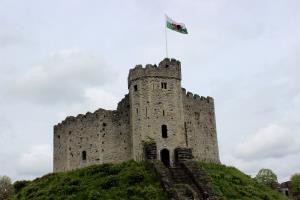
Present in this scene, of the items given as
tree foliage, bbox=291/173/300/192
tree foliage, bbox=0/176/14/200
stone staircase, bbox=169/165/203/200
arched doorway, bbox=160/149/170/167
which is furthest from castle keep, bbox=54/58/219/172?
tree foliage, bbox=291/173/300/192

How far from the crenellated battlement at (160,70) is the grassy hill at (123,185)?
9020 mm

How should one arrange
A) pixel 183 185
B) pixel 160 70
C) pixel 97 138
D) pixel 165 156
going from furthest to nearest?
pixel 97 138 < pixel 160 70 < pixel 165 156 < pixel 183 185

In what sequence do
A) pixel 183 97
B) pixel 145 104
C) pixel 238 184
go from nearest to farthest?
pixel 238 184 < pixel 145 104 < pixel 183 97

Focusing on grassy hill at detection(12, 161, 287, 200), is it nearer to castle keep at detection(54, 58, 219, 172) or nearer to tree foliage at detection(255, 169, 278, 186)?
castle keep at detection(54, 58, 219, 172)

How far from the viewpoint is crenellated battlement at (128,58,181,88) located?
49062 millimetres

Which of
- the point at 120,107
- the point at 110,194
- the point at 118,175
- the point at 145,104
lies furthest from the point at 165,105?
the point at 110,194

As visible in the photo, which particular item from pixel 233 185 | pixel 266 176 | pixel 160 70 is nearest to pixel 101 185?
pixel 233 185

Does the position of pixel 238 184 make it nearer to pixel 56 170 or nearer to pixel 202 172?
pixel 202 172

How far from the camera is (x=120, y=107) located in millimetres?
50969

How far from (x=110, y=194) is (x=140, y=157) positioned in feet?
27.3

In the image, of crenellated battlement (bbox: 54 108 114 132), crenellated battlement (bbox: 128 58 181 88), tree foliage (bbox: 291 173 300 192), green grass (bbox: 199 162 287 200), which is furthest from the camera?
tree foliage (bbox: 291 173 300 192)

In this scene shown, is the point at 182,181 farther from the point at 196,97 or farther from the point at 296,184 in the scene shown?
the point at 296,184

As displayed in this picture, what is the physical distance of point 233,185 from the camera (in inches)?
1730

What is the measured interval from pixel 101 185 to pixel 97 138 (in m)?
9.55
